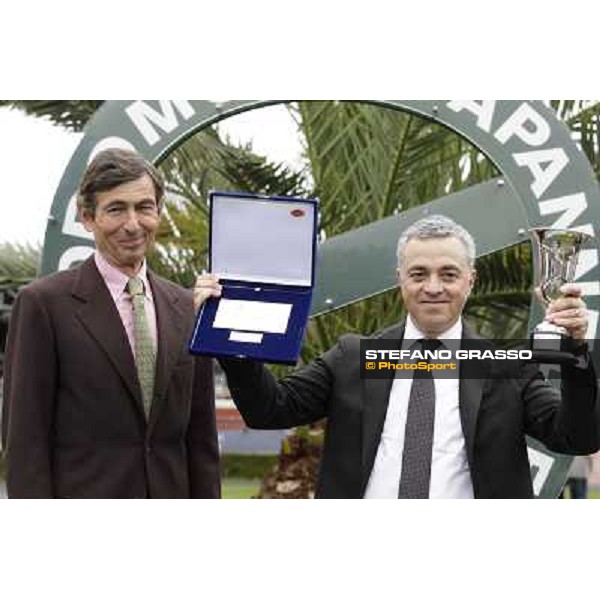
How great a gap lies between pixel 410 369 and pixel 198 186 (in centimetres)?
130

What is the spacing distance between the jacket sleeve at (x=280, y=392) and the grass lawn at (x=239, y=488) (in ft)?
1.81

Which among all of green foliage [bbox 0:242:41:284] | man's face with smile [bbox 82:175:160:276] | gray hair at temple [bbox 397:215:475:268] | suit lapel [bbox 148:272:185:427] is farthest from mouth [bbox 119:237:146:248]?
gray hair at temple [bbox 397:215:475:268]

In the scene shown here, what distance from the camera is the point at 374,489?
8.81ft

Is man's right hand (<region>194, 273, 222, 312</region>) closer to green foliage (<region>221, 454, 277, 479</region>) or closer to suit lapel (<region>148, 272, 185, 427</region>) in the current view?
suit lapel (<region>148, 272, 185, 427</region>)

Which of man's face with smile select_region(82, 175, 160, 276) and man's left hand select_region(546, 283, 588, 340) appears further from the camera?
man's face with smile select_region(82, 175, 160, 276)

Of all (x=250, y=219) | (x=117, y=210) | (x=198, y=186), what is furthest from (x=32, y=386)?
(x=198, y=186)

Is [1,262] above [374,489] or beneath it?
above

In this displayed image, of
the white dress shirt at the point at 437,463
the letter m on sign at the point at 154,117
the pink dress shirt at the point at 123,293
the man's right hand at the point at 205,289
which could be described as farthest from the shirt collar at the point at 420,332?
the letter m on sign at the point at 154,117

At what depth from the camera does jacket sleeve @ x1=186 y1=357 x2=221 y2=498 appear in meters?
2.97

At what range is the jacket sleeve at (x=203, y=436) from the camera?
2.97 meters

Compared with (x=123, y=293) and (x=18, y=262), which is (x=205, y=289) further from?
(x=18, y=262)

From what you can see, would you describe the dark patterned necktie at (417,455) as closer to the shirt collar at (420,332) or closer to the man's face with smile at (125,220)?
the shirt collar at (420,332)

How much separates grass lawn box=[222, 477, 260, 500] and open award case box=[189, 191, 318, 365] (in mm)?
702

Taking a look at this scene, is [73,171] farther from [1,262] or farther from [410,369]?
[410,369]
